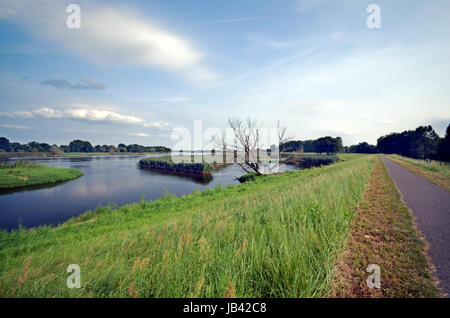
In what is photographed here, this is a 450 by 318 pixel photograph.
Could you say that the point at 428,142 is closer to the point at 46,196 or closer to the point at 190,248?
the point at 190,248

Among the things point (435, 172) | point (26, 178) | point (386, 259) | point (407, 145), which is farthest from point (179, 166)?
point (407, 145)

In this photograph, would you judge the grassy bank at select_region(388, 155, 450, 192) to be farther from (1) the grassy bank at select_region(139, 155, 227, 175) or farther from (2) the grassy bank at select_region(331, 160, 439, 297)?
(1) the grassy bank at select_region(139, 155, 227, 175)

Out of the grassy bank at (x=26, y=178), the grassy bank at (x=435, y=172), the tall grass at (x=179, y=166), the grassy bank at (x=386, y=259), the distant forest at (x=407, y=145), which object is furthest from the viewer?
the distant forest at (x=407, y=145)

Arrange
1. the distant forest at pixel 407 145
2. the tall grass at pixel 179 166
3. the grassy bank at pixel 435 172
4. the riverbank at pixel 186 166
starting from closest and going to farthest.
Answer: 1. the grassy bank at pixel 435 172
2. the riverbank at pixel 186 166
3. the tall grass at pixel 179 166
4. the distant forest at pixel 407 145

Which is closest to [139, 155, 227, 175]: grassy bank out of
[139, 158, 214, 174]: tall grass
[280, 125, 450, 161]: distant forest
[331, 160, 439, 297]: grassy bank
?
[139, 158, 214, 174]: tall grass

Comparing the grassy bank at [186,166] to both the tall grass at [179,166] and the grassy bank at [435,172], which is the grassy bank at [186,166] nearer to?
the tall grass at [179,166]

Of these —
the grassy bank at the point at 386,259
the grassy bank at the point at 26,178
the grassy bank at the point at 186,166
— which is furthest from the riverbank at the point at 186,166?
the grassy bank at the point at 386,259

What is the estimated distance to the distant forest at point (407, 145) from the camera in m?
42.2

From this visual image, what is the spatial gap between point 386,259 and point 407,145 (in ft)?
321

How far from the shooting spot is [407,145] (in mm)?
68750

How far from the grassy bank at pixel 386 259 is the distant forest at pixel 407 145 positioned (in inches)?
890

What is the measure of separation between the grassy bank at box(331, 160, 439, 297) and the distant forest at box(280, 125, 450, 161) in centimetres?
2262

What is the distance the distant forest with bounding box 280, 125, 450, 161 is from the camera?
4219cm
